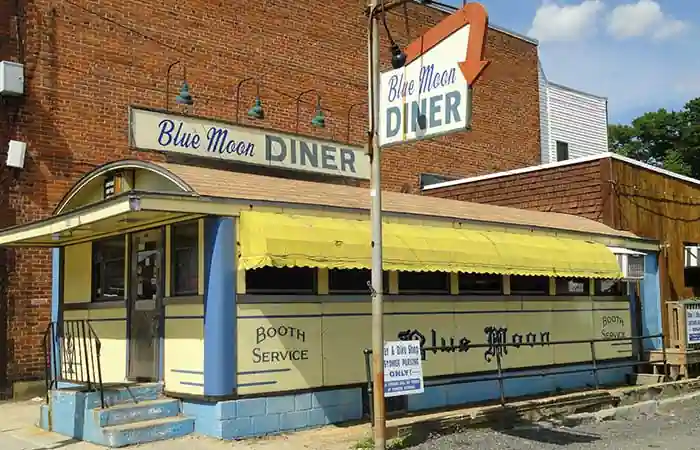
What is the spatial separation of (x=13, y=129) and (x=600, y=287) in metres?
11.1

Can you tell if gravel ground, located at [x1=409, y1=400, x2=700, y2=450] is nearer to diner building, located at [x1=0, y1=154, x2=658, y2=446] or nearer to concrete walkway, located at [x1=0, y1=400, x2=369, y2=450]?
concrete walkway, located at [x1=0, y1=400, x2=369, y2=450]

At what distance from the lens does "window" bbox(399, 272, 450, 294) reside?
11.3 m

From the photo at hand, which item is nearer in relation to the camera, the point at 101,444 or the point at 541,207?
the point at 101,444

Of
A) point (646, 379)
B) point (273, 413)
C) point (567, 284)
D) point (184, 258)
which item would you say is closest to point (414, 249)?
point (273, 413)

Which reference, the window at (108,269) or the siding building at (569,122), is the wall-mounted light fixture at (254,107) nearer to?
the window at (108,269)

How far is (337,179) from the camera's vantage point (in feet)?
60.3

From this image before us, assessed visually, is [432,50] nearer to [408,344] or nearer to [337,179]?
[408,344]

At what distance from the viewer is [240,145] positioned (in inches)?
655

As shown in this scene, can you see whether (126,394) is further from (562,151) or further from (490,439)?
(562,151)

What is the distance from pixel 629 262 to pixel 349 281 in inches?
254

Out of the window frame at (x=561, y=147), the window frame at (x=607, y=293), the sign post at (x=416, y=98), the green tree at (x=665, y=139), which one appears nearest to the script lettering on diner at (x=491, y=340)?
the window frame at (x=607, y=293)

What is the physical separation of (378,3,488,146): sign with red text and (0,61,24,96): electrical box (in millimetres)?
7917

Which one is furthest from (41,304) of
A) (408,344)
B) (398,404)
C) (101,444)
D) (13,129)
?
(408,344)

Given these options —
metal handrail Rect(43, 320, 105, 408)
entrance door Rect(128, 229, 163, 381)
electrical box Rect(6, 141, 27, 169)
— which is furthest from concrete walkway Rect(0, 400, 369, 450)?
electrical box Rect(6, 141, 27, 169)
